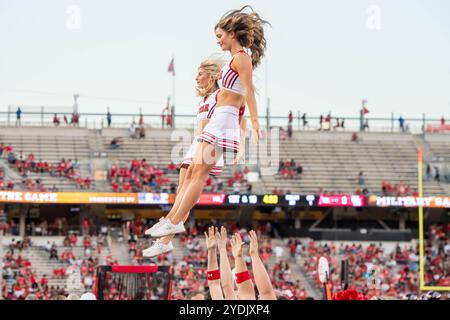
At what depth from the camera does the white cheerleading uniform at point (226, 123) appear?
6.03 m

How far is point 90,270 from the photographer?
28.5 m

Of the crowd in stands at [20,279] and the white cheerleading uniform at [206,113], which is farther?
the crowd in stands at [20,279]

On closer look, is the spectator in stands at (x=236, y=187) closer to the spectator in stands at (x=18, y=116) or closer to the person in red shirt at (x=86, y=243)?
the person in red shirt at (x=86, y=243)

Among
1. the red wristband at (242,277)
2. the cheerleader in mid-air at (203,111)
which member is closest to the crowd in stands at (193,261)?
the cheerleader in mid-air at (203,111)

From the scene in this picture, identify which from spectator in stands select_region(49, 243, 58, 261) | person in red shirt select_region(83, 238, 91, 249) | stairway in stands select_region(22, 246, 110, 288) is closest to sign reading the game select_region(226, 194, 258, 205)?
stairway in stands select_region(22, 246, 110, 288)

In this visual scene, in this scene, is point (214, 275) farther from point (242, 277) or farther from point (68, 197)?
point (68, 197)

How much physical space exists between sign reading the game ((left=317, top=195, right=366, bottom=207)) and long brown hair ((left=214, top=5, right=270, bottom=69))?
28130 millimetres

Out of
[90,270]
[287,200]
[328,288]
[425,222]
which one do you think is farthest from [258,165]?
[328,288]

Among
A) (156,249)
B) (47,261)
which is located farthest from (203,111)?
(47,261)

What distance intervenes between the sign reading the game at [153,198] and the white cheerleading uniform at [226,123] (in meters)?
26.4

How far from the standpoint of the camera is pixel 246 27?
615 cm

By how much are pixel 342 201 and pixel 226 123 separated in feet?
94.2

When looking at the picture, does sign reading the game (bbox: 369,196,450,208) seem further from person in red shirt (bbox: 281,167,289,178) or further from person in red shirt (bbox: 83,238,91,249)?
person in red shirt (bbox: 83,238,91,249)

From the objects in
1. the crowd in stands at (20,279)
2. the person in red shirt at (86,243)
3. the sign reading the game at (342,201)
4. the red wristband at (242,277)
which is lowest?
the crowd in stands at (20,279)
